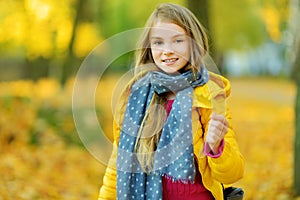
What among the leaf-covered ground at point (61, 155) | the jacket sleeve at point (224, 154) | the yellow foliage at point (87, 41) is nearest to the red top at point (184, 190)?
the jacket sleeve at point (224, 154)

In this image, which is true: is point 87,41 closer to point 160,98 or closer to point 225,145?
point 160,98

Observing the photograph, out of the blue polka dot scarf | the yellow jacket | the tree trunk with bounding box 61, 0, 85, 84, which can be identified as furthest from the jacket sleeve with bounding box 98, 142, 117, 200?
the tree trunk with bounding box 61, 0, 85, 84

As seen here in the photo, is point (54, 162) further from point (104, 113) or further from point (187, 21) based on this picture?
point (187, 21)

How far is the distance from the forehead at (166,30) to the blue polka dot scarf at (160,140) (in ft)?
0.57

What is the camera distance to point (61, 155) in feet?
28.1

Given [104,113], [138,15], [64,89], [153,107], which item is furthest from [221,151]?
[138,15]

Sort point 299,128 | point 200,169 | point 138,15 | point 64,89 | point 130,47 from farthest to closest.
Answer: point 138,15 → point 64,89 → point 299,128 → point 130,47 → point 200,169

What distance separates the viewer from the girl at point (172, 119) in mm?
2580

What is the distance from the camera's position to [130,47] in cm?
286

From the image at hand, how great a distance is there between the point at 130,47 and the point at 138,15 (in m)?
16.7

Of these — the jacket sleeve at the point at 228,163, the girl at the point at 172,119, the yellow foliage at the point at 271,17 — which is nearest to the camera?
the jacket sleeve at the point at 228,163

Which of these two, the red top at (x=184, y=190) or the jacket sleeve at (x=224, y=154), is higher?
the jacket sleeve at (x=224, y=154)

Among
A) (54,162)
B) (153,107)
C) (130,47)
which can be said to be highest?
(130,47)

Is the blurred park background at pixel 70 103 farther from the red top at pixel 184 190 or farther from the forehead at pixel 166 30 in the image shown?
the red top at pixel 184 190
